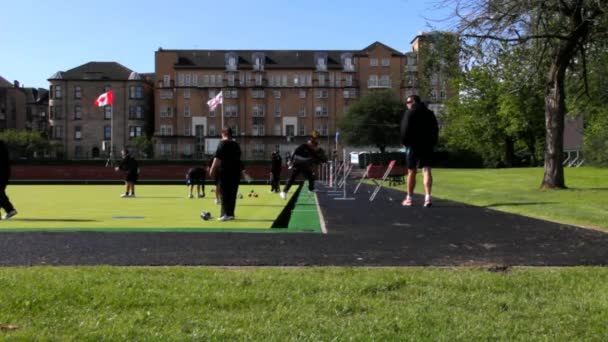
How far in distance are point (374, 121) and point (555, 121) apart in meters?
77.0

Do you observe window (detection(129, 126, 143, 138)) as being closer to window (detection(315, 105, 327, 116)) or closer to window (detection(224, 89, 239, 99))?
window (detection(224, 89, 239, 99))

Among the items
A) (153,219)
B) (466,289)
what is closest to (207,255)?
(466,289)

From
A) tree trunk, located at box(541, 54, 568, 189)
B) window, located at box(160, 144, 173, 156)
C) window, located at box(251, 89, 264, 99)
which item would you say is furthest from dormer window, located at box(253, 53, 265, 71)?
tree trunk, located at box(541, 54, 568, 189)

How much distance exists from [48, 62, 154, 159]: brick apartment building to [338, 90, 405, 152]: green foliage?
36.4 meters

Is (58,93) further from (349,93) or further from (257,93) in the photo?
(349,93)

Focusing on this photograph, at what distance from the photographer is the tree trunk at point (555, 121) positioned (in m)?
22.2

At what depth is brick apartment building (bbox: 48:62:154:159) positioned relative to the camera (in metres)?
110

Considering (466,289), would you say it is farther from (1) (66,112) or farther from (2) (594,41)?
(1) (66,112)

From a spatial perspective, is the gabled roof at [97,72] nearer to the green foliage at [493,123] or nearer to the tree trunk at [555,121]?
the green foliage at [493,123]

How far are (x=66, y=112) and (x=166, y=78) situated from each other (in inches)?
716

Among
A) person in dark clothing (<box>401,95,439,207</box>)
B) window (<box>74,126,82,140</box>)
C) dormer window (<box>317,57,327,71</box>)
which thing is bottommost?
person in dark clothing (<box>401,95,439,207</box>)

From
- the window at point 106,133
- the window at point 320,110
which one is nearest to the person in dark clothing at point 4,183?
the window at point 320,110

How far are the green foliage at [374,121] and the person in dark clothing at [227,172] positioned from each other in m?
86.9

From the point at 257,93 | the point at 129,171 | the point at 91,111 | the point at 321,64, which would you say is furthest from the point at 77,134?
the point at 129,171
